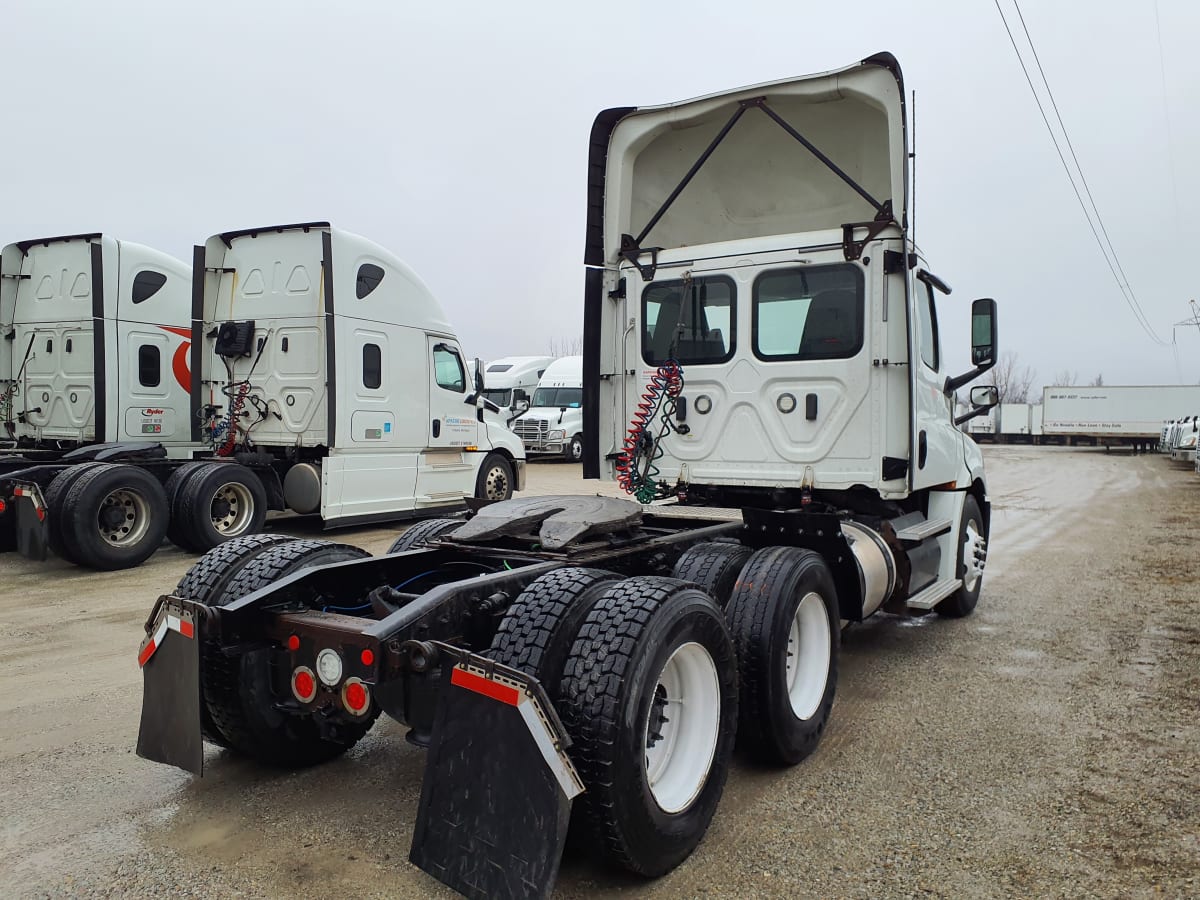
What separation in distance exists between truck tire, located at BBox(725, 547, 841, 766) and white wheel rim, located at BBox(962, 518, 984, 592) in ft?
8.84

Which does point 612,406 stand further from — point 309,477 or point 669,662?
point 309,477

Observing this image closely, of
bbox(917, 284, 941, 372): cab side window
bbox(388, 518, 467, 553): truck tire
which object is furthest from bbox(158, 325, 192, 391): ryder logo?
bbox(917, 284, 941, 372): cab side window

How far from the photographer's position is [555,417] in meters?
23.9

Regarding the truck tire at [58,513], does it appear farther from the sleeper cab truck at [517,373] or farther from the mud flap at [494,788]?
the sleeper cab truck at [517,373]

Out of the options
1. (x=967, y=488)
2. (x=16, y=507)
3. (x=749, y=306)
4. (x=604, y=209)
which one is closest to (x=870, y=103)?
(x=749, y=306)

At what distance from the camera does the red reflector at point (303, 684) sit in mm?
3025

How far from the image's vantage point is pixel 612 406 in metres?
5.86

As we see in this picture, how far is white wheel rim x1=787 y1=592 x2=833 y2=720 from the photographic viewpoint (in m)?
3.99


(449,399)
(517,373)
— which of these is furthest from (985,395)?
(517,373)

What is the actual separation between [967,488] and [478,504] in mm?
3998

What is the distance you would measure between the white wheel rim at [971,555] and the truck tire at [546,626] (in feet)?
14.3

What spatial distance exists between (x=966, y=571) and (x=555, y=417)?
18.0m

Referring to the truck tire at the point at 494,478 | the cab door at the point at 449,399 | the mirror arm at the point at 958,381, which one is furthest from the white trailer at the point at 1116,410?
the mirror arm at the point at 958,381

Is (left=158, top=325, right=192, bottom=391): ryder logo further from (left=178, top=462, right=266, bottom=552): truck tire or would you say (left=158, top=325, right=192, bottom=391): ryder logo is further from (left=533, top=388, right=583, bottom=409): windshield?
(left=533, top=388, right=583, bottom=409): windshield
